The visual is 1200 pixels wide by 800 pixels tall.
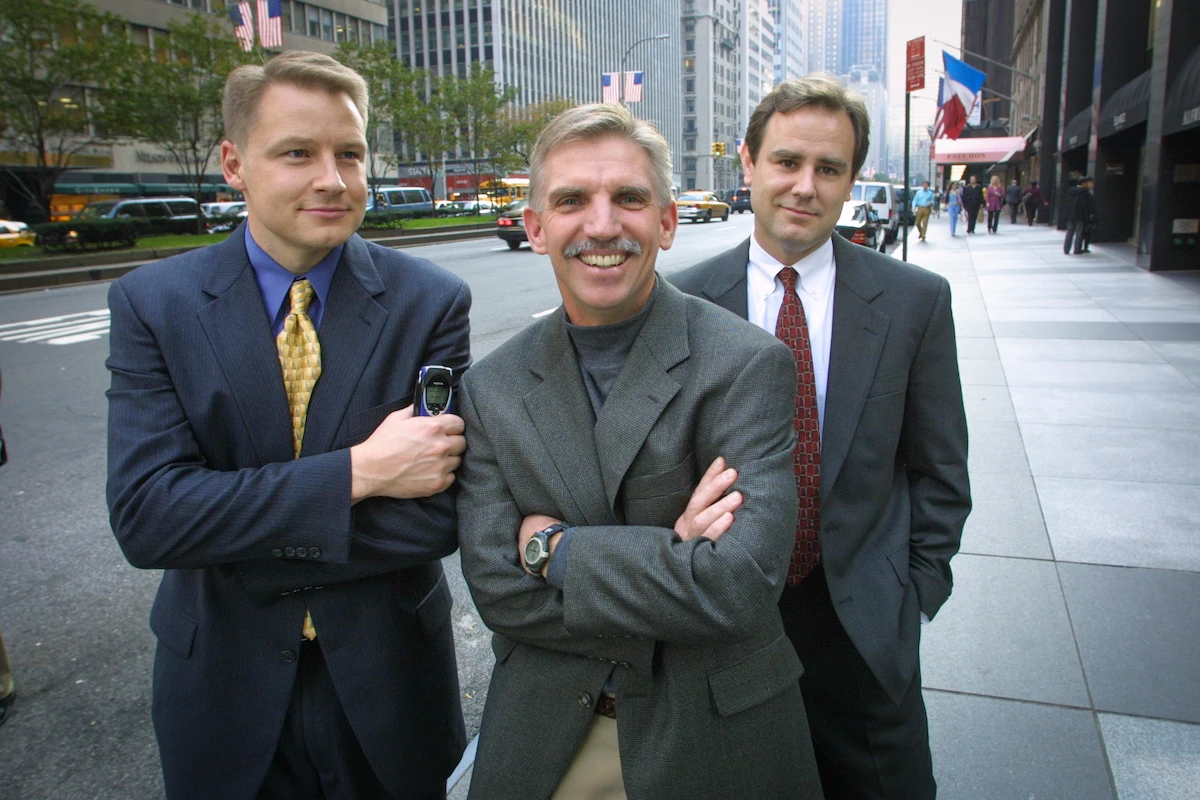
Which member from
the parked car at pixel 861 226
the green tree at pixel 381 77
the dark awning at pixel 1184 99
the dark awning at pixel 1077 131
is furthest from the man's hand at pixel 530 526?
the green tree at pixel 381 77

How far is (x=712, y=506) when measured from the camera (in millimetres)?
1615

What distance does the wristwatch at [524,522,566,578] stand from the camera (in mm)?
1639

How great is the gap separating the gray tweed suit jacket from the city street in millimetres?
1409

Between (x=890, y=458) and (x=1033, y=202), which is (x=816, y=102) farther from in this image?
(x=1033, y=202)

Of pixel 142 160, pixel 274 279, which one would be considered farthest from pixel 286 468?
pixel 142 160

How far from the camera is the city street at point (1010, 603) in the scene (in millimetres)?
3045

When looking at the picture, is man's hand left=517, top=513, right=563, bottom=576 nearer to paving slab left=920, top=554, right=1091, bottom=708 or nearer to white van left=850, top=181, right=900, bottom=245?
paving slab left=920, top=554, right=1091, bottom=708

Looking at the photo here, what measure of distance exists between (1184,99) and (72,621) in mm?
17234

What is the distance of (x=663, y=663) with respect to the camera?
166 centimetres

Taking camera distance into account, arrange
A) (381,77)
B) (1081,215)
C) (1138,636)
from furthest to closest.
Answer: (381,77), (1081,215), (1138,636)

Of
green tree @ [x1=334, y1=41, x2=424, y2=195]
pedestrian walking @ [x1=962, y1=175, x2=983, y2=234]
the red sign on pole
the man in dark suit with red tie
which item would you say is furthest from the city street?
green tree @ [x1=334, y1=41, x2=424, y2=195]

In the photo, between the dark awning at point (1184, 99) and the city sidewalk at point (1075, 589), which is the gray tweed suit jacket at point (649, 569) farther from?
the dark awning at point (1184, 99)

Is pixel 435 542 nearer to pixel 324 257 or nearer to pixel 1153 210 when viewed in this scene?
pixel 324 257

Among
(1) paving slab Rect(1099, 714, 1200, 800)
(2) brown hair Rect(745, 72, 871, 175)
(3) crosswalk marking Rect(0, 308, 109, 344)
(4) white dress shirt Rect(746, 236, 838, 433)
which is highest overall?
(2) brown hair Rect(745, 72, 871, 175)
